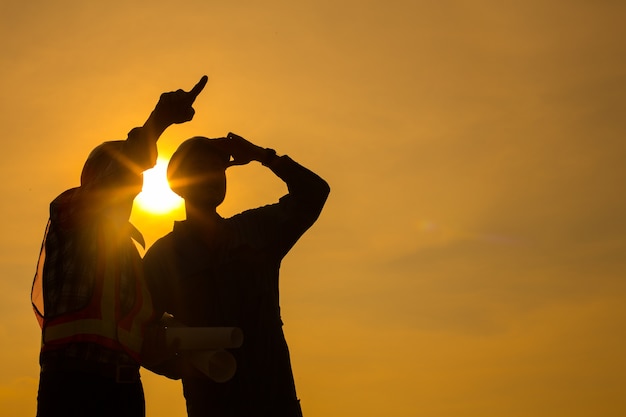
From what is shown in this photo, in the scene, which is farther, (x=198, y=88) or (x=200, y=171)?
(x=200, y=171)

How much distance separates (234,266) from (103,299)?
1.74 m

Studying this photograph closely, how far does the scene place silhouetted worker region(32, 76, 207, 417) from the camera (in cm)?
455

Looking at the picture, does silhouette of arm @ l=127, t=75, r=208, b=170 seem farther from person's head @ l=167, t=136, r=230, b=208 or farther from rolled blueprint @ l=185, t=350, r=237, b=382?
rolled blueprint @ l=185, t=350, r=237, b=382

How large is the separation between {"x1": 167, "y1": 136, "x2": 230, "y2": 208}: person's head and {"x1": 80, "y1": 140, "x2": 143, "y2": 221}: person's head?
1.33 metres

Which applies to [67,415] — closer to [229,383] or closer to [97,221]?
[97,221]

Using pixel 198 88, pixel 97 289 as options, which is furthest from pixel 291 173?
pixel 97 289

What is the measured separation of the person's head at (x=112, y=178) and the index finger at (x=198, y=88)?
0.54m

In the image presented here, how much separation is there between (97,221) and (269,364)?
1.80 m

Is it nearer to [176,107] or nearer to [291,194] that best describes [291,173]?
[291,194]

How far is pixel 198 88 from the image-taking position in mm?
5340

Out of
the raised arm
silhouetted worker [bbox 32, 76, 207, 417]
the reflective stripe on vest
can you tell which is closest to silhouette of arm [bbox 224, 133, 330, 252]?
the raised arm

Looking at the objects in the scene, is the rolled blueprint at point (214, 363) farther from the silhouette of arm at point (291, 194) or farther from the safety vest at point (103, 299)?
the silhouette of arm at point (291, 194)

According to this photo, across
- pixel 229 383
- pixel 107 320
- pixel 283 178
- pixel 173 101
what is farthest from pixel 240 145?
pixel 107 320

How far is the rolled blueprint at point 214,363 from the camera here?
5352mm
